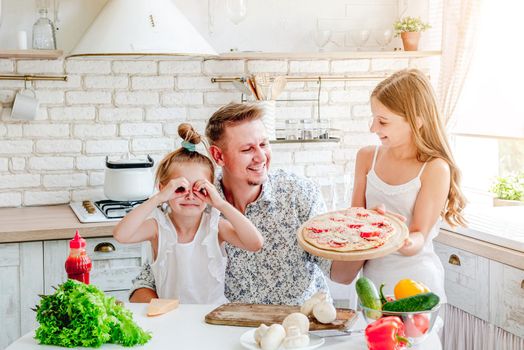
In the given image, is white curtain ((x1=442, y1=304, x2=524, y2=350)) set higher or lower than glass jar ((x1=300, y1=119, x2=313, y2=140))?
lower

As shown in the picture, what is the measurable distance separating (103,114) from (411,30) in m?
1.80

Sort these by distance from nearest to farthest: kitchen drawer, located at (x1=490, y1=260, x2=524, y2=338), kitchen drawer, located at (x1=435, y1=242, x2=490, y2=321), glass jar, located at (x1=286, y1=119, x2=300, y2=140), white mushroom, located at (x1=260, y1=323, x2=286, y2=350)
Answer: white mushroom, located at (x1=260, y1=323, x2=286, y2=350) < kitchen drawer, located at (x1=490, y1=260, x2=524, y2=338) < kitchen drawer, located at (x1=435, y1=242, x2=490, y2=321) < glass jar, located at (x1=286, y1=119, x2=300, y2=140)

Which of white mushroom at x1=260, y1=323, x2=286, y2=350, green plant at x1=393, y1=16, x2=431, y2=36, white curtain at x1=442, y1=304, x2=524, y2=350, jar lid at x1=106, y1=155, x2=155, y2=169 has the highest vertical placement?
green plant at x1=393, y1=16, x2=431, y2=36

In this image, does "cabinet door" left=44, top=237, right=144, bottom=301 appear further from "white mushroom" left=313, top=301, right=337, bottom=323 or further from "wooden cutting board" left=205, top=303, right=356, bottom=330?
"white mushroom" left=313, top=301, right=337, bottom=323

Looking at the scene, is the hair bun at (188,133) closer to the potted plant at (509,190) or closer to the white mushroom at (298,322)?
the white mushroom at (298,322)

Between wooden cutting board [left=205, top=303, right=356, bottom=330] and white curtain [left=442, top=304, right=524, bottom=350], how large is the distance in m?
1.25

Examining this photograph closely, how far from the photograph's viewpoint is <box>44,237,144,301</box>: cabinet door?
128 inches

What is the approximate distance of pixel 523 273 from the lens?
2.87 meters

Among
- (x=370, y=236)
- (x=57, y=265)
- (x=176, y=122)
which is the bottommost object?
(x=57, y=265)

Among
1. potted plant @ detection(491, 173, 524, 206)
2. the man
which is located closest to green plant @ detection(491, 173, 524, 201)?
potted plant @ detection(491, 173, 524, 206)

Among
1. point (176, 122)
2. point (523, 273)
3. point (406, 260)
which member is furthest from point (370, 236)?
point (176, 122)

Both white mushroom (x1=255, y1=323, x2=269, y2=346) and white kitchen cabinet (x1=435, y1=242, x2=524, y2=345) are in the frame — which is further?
white kitchen cabinet (x1=435, y1=242, x2=524, y2=345)

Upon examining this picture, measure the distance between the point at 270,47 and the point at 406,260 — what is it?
1.87 meters

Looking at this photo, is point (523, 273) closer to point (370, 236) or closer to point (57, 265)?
point (370, 236)
